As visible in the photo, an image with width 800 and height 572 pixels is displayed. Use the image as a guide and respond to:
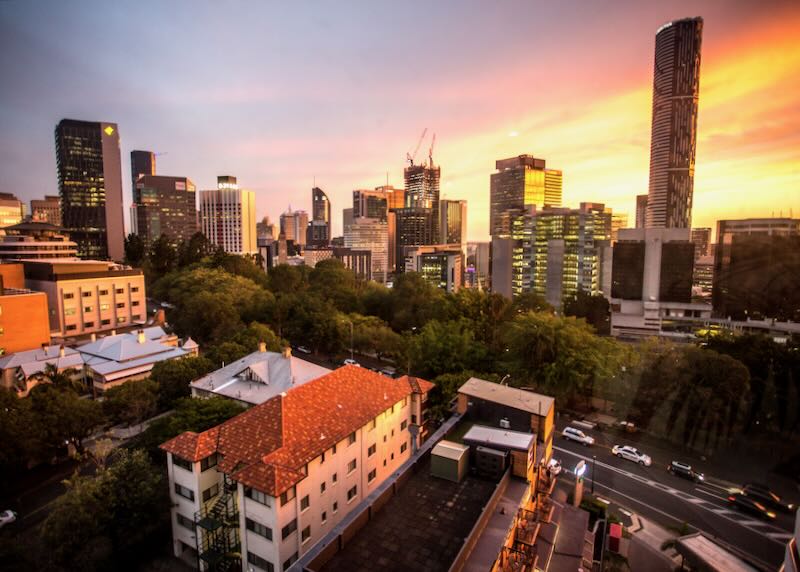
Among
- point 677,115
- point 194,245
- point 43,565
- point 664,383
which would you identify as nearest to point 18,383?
point 43,565

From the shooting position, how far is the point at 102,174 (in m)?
84.1

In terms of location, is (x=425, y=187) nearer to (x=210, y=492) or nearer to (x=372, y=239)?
(x=372, y=239)

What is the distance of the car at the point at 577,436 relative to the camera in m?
20.5

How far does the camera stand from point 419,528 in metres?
9.12

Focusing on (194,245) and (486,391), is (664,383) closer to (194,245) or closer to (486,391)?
(486,391)

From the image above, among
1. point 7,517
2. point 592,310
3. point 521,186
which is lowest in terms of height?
point 7,517

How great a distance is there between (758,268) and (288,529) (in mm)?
37770

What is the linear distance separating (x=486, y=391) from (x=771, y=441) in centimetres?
1404

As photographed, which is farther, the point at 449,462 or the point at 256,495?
the point at 256,495

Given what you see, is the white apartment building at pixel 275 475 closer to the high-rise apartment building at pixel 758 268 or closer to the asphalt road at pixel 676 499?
the asphalt road at pixel 676 499

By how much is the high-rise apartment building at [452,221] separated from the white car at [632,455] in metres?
128

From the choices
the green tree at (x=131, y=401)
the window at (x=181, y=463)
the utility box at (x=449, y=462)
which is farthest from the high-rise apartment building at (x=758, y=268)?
the green tree at (x=131, y=401)

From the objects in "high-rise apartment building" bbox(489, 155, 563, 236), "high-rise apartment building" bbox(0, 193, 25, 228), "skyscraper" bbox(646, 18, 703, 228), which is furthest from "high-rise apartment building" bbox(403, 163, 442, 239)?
"high-rise apartment building" bbox(0, 193, 25, 228)

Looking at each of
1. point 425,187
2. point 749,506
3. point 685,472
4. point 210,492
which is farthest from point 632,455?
point 425,187
